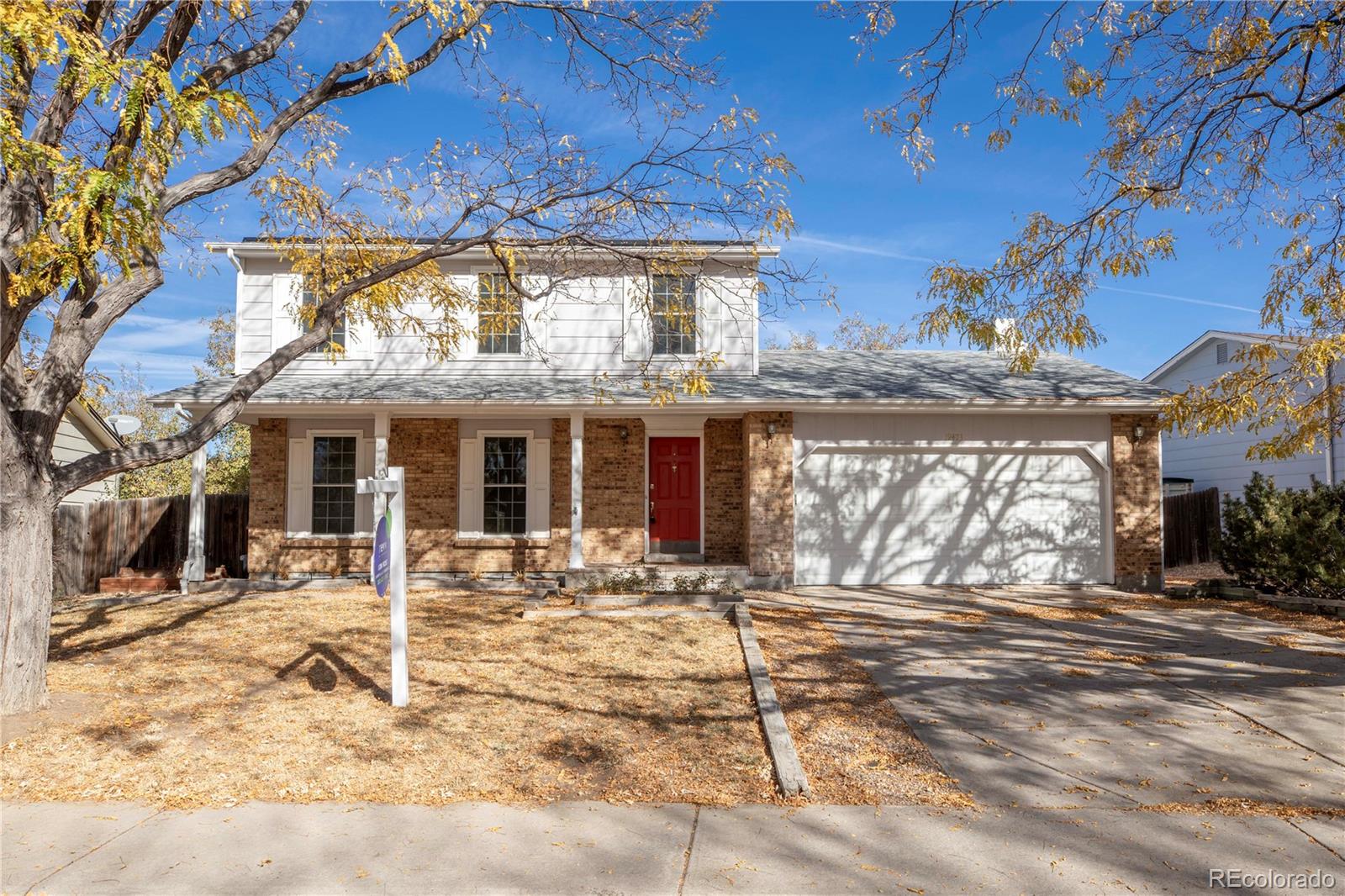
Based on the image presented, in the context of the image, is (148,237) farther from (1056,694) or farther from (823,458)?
(823,458)

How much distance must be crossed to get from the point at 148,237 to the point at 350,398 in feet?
21.8

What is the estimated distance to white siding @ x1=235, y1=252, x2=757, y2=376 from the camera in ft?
46.8

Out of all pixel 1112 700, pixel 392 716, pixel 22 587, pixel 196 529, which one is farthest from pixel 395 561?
pixel 196 529

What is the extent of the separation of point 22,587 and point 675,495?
950 centimetres

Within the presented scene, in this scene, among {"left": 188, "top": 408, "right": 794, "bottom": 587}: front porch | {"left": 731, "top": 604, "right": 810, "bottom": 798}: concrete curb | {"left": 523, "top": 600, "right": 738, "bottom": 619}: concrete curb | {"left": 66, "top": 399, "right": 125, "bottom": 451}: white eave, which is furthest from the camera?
{"left": 66, "top": 399, "right": 125, "bottom": 451}: white eave

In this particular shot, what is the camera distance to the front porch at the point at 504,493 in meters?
14.0

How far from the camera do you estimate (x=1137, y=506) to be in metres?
13.4

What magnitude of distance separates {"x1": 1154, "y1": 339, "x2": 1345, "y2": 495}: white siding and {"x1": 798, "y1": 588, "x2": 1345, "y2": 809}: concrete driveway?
29.5 feet

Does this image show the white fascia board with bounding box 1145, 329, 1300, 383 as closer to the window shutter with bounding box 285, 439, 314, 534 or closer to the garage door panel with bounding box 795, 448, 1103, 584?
the garage door panel with bounding box 795, 448, 1103, 584

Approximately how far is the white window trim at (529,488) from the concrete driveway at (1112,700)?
539 cm

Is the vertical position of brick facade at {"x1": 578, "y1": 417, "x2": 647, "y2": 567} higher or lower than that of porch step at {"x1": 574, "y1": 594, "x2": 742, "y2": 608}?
higher

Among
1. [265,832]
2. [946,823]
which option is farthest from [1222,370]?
[265,832]

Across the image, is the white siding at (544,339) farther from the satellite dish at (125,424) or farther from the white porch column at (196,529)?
the satellite dish at (125,424)

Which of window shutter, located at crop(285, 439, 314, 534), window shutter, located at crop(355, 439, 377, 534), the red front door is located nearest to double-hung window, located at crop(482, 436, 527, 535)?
window shutter, located at crop(355, 439, 377, 534)
